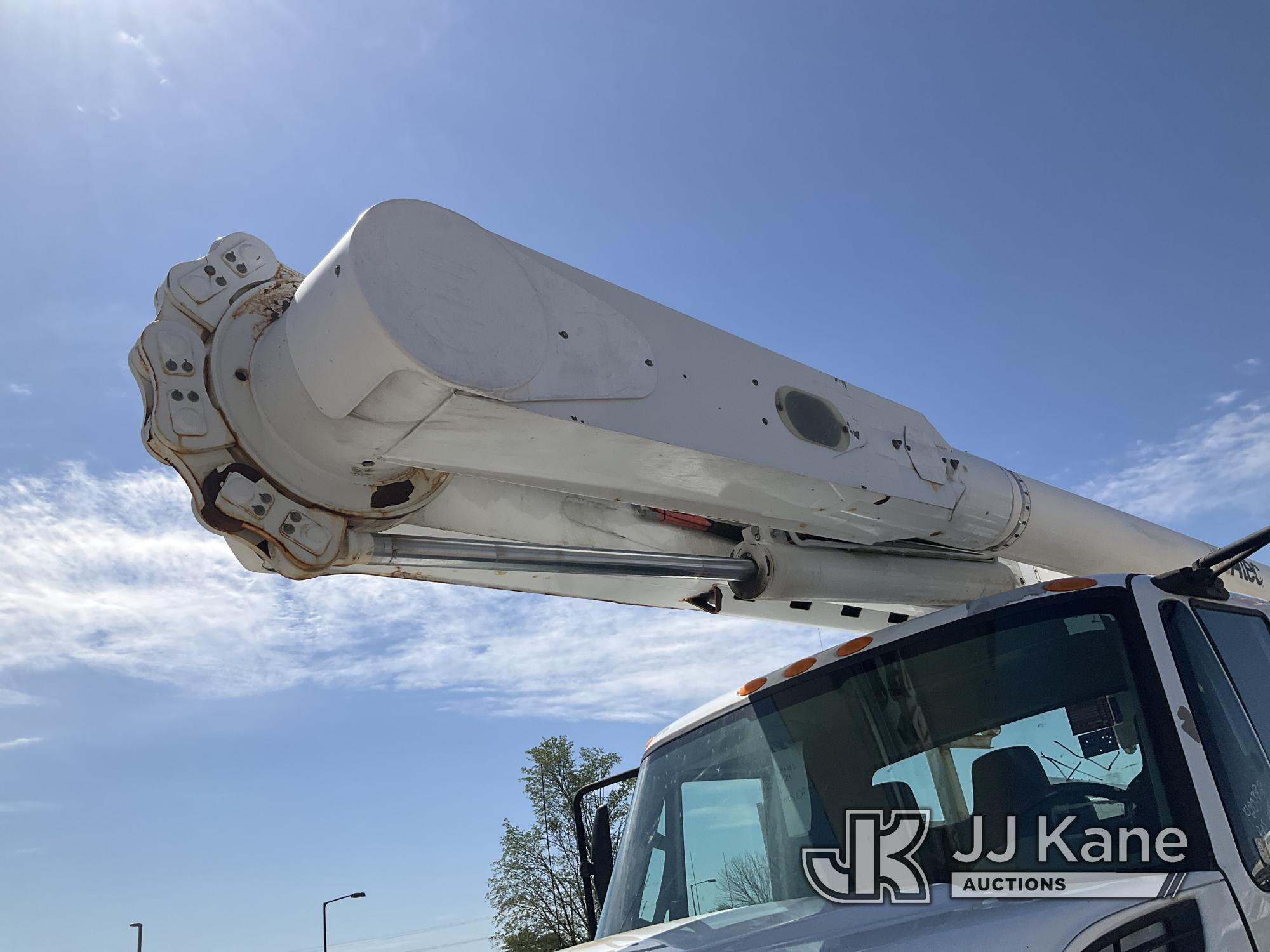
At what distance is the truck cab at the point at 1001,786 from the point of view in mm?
2525

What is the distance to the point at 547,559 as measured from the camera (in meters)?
3.70

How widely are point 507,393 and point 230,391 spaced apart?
2.96 ft

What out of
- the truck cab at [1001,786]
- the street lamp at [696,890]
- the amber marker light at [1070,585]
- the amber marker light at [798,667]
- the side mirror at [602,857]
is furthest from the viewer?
the side mirror at [602,857]

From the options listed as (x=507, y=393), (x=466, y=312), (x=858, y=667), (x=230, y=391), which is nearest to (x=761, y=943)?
(x=858, y=667)

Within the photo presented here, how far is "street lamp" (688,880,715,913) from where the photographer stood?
3408 mm

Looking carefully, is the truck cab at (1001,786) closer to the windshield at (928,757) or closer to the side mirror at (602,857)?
the windshield at (928,757)

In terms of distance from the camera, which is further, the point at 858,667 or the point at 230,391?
the point at 858,667

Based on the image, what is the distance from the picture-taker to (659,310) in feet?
11.5

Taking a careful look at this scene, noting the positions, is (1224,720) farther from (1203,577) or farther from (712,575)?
(712,575)

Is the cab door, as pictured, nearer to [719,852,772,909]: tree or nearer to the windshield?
the windshield

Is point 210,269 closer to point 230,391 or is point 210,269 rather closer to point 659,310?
point 230,391

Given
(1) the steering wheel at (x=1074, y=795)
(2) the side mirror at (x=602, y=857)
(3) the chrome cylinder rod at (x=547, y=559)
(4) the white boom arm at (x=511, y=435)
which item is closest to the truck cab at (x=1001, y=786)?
(1) the steering wheel at (x=1074, y=795)

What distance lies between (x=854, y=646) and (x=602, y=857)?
4.79ft

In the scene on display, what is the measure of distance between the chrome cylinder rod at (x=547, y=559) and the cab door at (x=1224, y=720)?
1.56m
